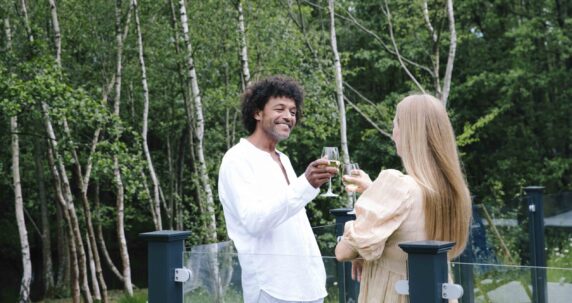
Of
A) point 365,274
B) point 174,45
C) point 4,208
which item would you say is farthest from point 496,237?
point 4,208

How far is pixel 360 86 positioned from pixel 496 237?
12959 millimetres

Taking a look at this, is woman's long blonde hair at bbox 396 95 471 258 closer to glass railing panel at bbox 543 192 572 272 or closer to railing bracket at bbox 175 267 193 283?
railing bracket at bbox 175 267 193 283

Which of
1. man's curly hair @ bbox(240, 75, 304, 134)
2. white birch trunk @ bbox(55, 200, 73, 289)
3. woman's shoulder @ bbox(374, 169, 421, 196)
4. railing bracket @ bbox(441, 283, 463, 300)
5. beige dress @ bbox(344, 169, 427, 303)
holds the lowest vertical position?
white birch trunk @ bbox(55, 200, 73, 289)

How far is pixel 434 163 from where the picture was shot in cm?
262

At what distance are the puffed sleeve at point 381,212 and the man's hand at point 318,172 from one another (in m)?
0.30

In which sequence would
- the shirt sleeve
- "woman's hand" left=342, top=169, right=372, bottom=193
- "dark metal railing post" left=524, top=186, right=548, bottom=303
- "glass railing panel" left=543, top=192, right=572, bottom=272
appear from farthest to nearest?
"glass railing panel" left=543, top=192, right=572, bottom=272 < "dark metal railing post" left=524, top=186, right=548, bottom=303 < "woman's hand" left=342, top=169, right=372, bottom=193 < the shirt sleeve

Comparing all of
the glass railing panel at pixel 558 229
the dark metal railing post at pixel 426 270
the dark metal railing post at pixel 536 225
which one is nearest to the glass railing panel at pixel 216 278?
the dark metal railing post at pixel 426 270

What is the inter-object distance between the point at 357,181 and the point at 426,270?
0.59 metres

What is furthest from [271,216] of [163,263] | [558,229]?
[558,229]

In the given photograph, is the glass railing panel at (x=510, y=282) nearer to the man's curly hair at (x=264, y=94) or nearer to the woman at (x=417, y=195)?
the woman at (x=417, y=195)

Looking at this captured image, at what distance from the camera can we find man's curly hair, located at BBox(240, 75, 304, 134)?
3344mm

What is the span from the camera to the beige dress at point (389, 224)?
257 cm

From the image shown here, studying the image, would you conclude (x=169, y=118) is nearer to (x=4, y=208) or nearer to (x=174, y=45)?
(x=174, y=45)

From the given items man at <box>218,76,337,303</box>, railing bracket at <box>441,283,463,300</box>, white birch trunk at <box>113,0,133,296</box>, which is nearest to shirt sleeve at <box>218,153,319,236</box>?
man at <box>218,76,337,303</box>
